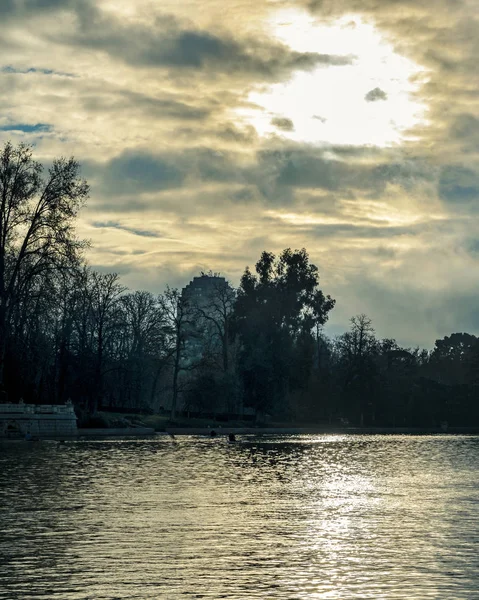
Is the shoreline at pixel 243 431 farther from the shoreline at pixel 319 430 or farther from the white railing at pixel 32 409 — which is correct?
the white railing at pixel 32 409

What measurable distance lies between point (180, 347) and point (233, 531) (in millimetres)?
83471

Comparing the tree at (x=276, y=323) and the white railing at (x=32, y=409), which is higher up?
the tree at (x=276, y=323)

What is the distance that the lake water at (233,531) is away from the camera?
57.7ft

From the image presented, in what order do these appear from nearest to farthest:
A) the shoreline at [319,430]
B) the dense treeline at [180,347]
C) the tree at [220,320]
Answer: the dense treeline at [180,347] < the shoreline at [319,430] < the tree at [220,320]

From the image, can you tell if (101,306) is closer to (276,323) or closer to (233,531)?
(276,323)

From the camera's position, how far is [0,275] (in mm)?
68938

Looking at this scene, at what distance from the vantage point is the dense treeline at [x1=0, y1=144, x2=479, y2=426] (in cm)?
6962

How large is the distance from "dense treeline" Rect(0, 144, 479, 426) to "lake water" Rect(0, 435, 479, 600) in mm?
24977

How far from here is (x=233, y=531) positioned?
81.4 feet

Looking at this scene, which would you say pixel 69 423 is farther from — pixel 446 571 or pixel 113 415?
pixel 446 571

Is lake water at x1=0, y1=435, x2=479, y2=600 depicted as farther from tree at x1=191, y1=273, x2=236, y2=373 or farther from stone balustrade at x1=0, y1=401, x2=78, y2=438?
tree at x1=191, y1=273, x2=236, y2=373

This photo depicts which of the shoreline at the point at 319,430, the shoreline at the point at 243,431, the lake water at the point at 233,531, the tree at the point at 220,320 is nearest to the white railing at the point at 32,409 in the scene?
the shoreline at the point at 243,431

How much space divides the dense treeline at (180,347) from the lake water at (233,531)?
25.0m

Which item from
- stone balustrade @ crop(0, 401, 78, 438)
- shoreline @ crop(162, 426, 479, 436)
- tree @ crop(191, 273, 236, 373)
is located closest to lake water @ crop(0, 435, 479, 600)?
stone balustrade @ crop(0, 401, 78, 438)
